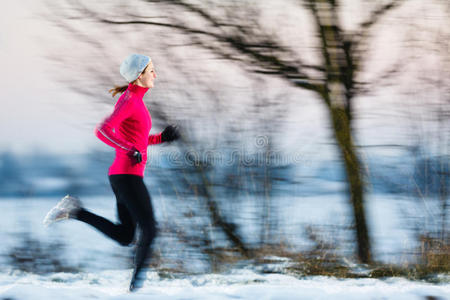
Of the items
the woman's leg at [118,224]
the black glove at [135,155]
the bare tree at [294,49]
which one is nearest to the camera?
the black glove at [135,155]

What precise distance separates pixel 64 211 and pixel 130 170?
0.62 m

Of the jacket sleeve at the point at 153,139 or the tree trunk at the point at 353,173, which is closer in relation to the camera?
the jacket sleeve at the point at 153,139

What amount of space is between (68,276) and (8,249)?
1607 mm

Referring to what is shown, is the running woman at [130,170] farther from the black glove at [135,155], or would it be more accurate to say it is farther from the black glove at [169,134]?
the black glove at [169,134]

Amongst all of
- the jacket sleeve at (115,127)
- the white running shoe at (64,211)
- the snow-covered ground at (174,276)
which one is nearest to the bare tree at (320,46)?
the snow-covered ground at (174,276)

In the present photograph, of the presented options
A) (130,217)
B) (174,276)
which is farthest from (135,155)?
(174,276)

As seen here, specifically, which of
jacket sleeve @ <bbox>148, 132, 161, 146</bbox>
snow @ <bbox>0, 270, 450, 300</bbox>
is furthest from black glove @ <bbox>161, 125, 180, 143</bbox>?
snow @ <bbox>0, 270, 450, 300</bbox>

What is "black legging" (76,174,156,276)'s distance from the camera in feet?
11.0

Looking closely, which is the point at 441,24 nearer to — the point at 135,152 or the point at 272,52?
the point at 272,52

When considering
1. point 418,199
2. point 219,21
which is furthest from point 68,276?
point 418,199

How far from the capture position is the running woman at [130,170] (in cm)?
333

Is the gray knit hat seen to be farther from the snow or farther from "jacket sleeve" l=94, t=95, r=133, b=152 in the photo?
the snow

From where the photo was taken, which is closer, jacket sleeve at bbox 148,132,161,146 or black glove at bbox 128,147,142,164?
black glove at bbox 128,147,142,164

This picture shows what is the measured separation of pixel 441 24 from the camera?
4656mm
